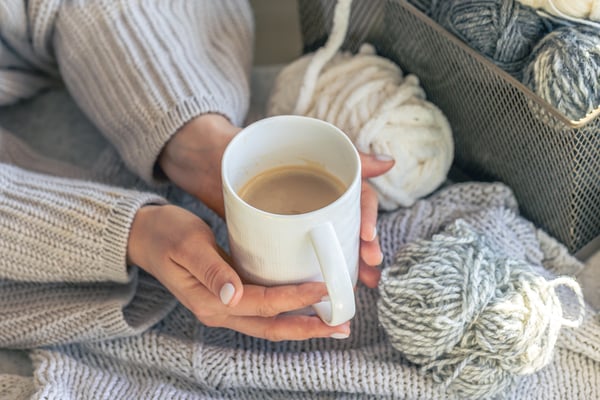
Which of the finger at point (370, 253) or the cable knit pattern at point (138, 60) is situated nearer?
the finger at point (370, 253)

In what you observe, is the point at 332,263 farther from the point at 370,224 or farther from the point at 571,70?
the point at 571,70

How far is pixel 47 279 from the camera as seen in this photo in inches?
25.7

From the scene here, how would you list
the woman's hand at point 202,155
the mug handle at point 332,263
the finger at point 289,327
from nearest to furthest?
the mug handle at point 332,263
the finger at point 289,327
the woman's hand at point 202,155

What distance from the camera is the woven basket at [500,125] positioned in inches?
24.1

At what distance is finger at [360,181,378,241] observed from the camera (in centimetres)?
57

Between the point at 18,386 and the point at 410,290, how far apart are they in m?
0.36

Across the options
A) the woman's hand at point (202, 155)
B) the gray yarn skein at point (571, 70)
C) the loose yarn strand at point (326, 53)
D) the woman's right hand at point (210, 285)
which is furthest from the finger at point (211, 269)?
the gray yarn skein at point (571, 70)

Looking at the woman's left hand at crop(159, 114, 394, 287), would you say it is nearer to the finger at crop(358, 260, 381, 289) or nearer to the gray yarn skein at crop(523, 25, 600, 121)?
the finger at crop(358, 260, 381, 289)

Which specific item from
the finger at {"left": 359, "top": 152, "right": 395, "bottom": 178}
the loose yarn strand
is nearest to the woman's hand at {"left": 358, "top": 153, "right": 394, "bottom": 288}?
the finger at {"left": 359, "top": 152, "right": 395, "bottom": 178}

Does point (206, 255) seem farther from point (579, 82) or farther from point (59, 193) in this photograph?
point (579, 82)

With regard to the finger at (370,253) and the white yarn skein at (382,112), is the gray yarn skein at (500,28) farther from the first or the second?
the finger at (370,253)

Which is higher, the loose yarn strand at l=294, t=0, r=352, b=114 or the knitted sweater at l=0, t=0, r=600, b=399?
the loose yarn strand at l=294, t=0, r=352, b=114

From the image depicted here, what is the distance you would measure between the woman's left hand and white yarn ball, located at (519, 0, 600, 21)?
7.6 inches

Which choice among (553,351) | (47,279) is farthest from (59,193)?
(553,351)
